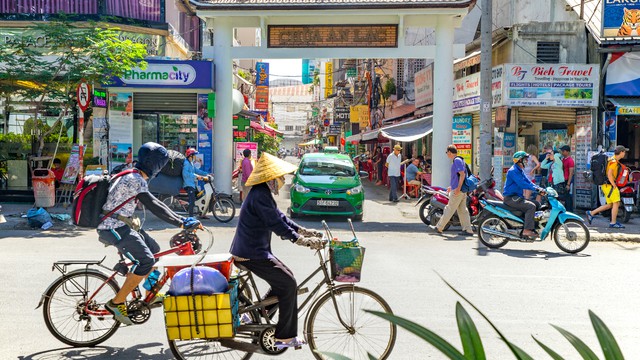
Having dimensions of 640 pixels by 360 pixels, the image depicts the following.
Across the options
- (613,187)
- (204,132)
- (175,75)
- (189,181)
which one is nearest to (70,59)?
(175,75)

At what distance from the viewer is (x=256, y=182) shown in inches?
201

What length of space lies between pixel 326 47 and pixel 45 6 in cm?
892

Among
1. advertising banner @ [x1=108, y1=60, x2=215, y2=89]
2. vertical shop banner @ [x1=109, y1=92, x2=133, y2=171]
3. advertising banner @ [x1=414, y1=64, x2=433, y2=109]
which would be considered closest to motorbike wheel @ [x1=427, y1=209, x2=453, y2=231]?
advertising banner @ [x1=108, y1=60, x2=215, y2=89]

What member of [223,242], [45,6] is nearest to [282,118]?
[45,6]

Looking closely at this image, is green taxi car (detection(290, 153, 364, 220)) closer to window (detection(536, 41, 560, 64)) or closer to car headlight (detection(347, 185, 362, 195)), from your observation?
car headlight (detection(347, 185, 362, 195))

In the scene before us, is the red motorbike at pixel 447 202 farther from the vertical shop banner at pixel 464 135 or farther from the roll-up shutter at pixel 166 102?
the roll-up shutter at pixel 166 102

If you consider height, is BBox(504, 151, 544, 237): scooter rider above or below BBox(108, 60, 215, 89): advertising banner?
below

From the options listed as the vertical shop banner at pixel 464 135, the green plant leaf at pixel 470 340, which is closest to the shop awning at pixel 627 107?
the vertical shop banner at pixel 464 135

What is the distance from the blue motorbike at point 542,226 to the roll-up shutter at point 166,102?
10349mm

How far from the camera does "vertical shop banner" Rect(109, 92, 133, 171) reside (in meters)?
19.3

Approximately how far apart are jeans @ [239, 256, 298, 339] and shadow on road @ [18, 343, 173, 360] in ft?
3.79

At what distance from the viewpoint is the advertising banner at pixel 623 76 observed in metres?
17.7

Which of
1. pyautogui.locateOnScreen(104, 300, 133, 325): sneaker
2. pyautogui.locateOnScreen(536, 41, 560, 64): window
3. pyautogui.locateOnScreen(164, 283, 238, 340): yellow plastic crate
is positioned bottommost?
pyautogui.locateOnScreen(104, 300, 133, 325): sneaker

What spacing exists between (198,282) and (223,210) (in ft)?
35.6
